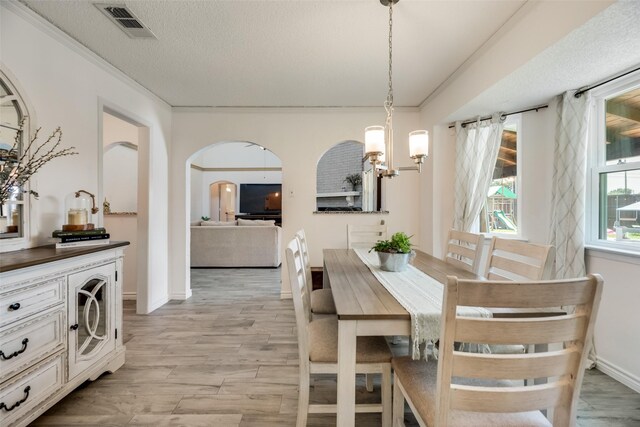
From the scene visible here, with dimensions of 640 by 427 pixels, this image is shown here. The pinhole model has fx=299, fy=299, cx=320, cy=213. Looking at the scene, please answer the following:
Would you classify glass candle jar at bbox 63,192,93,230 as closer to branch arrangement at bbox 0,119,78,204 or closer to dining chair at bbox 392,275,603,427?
branch arrangement at bbox 0,119,78,204

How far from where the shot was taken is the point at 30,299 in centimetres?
151

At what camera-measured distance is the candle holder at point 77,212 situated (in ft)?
6.80

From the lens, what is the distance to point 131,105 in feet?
10.2

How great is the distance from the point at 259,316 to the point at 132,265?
186 centimetres

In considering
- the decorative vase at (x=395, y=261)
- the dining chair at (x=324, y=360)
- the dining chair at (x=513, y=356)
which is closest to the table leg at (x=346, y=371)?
the dining chair at (x=324, y=360)

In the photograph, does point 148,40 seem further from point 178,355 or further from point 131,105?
point 178,355

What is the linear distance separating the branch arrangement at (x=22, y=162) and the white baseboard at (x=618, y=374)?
3.89 m

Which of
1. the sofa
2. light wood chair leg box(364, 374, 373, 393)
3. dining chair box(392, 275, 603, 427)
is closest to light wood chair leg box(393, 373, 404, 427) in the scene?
dining chair box(392, 275, 603, 427)

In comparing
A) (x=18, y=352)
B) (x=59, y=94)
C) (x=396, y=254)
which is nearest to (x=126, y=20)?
(x=59, y=94)

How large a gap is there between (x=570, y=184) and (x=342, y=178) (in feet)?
19.6

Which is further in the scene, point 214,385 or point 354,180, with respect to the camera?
point 354,180

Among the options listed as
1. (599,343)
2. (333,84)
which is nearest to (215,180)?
(333,84)

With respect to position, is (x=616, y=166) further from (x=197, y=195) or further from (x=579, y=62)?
(x=197, y=195)

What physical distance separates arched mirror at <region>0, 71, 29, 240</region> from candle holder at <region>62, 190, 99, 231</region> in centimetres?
23
